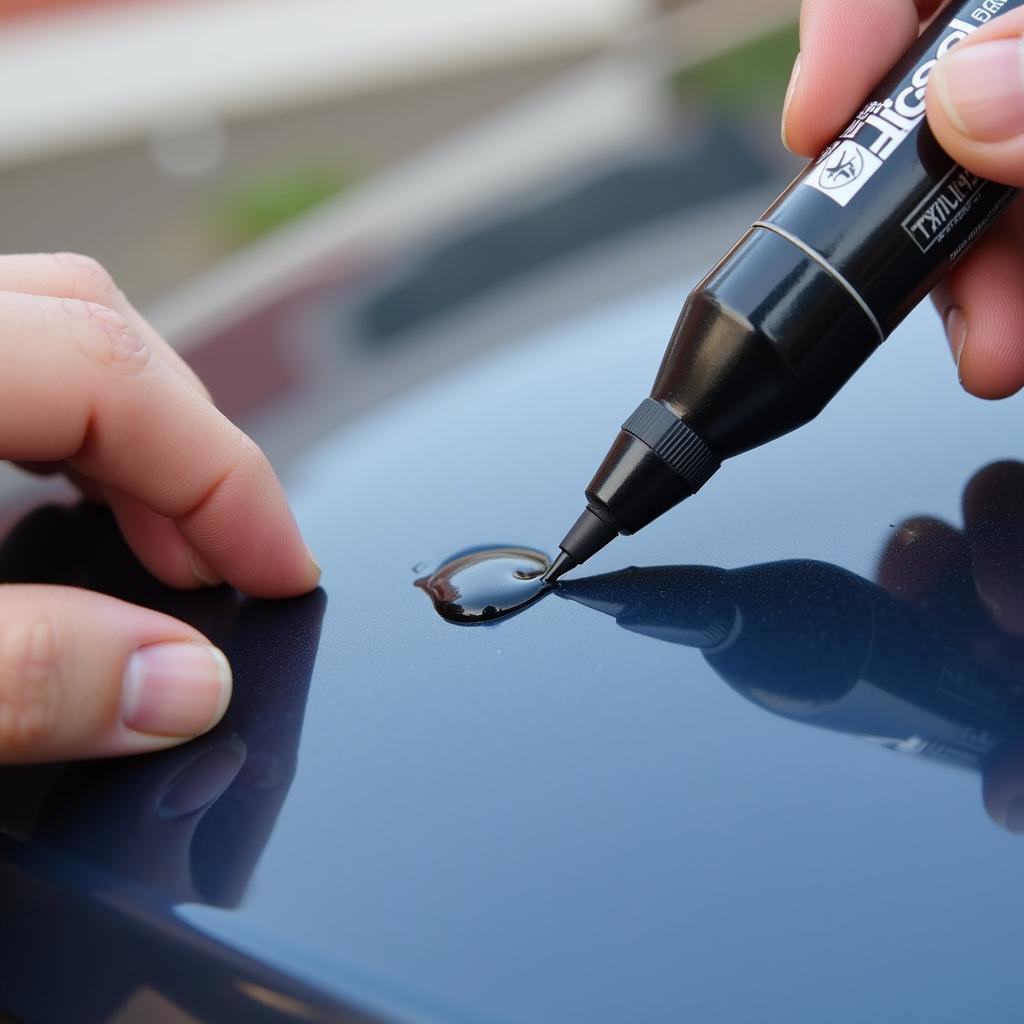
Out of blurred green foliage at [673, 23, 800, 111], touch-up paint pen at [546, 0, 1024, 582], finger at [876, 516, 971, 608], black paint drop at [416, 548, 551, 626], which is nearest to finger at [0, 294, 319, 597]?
black paint drop at [416, 548, 551, 626]

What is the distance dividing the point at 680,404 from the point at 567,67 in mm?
10447

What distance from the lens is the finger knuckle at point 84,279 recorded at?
1089 mm

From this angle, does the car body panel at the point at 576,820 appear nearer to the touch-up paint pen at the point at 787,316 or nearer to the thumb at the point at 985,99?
the touch-up paint pen at the point at 787,316

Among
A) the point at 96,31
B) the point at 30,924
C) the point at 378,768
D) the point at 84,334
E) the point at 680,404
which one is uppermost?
the point at 680,404

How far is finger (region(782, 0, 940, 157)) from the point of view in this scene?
3.48 feet

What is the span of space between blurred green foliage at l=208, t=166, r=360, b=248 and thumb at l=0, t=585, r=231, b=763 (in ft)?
19.7

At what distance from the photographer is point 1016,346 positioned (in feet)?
3.38

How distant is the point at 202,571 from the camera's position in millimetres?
987

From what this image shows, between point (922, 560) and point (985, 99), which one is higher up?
point (985, 99)

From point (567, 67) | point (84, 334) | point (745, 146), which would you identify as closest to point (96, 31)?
point (567, 67)

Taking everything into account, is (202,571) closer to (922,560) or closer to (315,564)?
(315,564)

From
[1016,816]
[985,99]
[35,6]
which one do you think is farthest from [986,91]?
[35,6]

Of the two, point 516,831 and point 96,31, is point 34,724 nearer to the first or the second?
point 516,831

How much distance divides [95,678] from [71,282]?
495 mm
